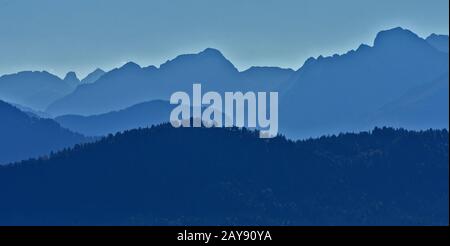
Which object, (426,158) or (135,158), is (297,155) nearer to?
(426,158)

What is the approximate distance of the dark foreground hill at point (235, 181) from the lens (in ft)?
509

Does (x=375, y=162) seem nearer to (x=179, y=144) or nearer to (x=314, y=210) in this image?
(x=314, y=210)

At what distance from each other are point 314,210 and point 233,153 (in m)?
29.8

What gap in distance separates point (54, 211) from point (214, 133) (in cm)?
4137

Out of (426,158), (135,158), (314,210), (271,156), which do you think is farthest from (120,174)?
(426,158)

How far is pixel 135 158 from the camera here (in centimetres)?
19038

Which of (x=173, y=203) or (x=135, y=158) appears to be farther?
(x=135, y=158)

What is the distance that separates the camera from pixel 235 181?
172 meters

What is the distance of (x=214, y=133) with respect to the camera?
18975 centimetres

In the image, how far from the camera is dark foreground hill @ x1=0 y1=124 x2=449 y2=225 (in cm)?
15525

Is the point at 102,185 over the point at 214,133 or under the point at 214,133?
under
